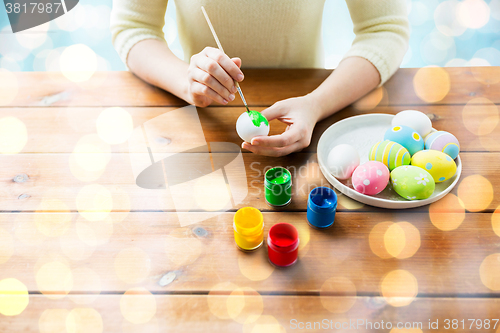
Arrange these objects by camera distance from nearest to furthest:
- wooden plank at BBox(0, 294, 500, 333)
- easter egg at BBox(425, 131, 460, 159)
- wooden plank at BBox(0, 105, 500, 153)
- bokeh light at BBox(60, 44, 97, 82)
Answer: wooden plank at BBox(0, 294, 500, 333)
easter egg at BBox(425, 131, 460, 159)
wooden plank at BBox(0, 105, 500, 153)
bokeh light at BBox(60, 44, 97, 82)

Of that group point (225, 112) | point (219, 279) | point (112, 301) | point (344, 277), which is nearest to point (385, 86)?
point (225, 112)

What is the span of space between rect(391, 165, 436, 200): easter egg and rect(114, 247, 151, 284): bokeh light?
517mm

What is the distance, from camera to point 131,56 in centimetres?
102

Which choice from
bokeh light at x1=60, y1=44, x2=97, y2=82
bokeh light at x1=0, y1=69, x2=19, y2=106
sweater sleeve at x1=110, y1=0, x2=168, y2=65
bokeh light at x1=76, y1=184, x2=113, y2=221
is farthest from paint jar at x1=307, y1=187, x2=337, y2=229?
bokeh light at x1=60, y1=44, x2=97, y2=82

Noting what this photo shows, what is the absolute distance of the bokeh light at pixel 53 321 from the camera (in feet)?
1.78

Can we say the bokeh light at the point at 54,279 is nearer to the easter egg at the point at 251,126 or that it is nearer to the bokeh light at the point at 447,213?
the easter egg at the point at 251,126

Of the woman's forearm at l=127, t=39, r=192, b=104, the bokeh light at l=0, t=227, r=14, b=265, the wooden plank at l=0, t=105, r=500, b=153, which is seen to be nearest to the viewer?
the bokeh light at l=0, t=227, r=14, b=265

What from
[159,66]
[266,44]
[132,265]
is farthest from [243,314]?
[266,44]

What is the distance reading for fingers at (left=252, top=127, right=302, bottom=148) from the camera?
0.73m

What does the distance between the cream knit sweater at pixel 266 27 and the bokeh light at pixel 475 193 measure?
0.38 meters

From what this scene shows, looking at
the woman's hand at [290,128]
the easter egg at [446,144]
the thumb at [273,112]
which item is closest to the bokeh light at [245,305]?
the woman's hand at [290,128]

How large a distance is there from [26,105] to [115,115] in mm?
281

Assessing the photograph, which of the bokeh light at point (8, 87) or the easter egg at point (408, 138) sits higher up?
the easter egg at point (408, 138)

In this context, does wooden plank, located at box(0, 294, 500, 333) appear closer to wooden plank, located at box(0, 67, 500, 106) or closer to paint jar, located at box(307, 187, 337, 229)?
paint jar, located at box(307, 187, 337, 229)
